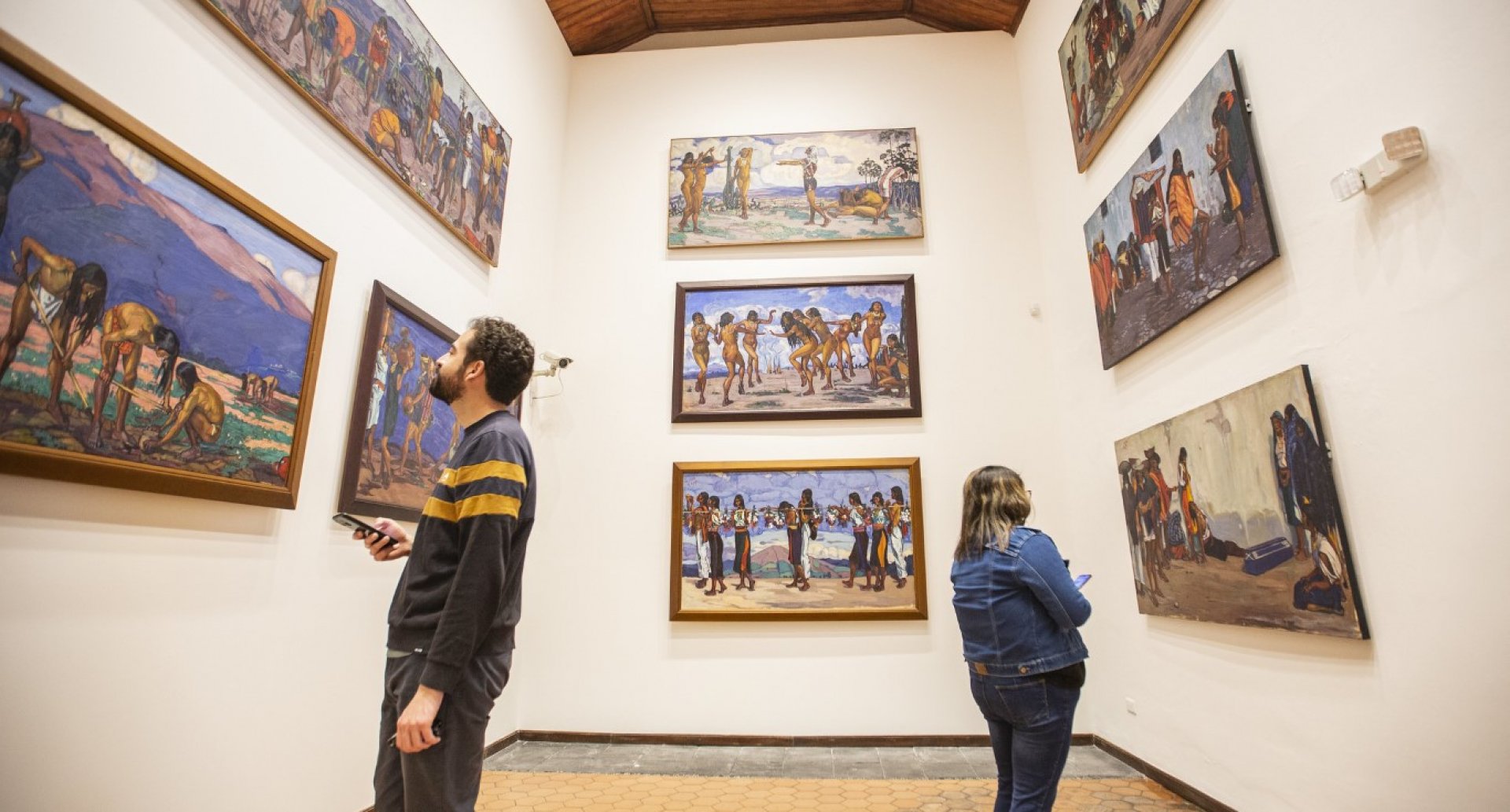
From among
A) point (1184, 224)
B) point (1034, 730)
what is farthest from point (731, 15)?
point (1034, 730)

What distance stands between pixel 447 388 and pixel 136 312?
150 centimetres

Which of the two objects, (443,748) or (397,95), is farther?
(397,95)

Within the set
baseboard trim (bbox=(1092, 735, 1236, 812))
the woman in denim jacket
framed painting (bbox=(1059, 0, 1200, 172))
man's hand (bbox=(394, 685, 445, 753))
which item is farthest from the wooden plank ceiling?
man's hand (bbox=(394, 685, 445, 753))

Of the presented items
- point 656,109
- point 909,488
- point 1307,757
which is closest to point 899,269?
point 909,488

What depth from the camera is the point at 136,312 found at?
8.89 feet

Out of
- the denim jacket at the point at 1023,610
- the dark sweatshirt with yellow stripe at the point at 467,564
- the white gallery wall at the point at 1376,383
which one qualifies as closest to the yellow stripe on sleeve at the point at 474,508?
the dark sweatshirt with yellow stripe at the point at 467,564

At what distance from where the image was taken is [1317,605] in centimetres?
314

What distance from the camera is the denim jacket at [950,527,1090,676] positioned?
2613 mm

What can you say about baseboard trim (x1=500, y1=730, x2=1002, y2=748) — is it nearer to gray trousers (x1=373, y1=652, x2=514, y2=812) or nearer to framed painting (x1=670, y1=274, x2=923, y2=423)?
framed painting (x1=670, y1=274, x2=923, y2=423)

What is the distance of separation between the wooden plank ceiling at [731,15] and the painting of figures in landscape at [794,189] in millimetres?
1630

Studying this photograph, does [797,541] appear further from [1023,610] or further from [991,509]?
[1023,610]

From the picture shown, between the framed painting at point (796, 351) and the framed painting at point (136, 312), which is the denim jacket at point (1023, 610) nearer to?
the framed painting at point (136, 312)

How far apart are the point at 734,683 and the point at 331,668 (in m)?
3.25

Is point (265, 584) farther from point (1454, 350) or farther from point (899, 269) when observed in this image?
point (899, 269)
